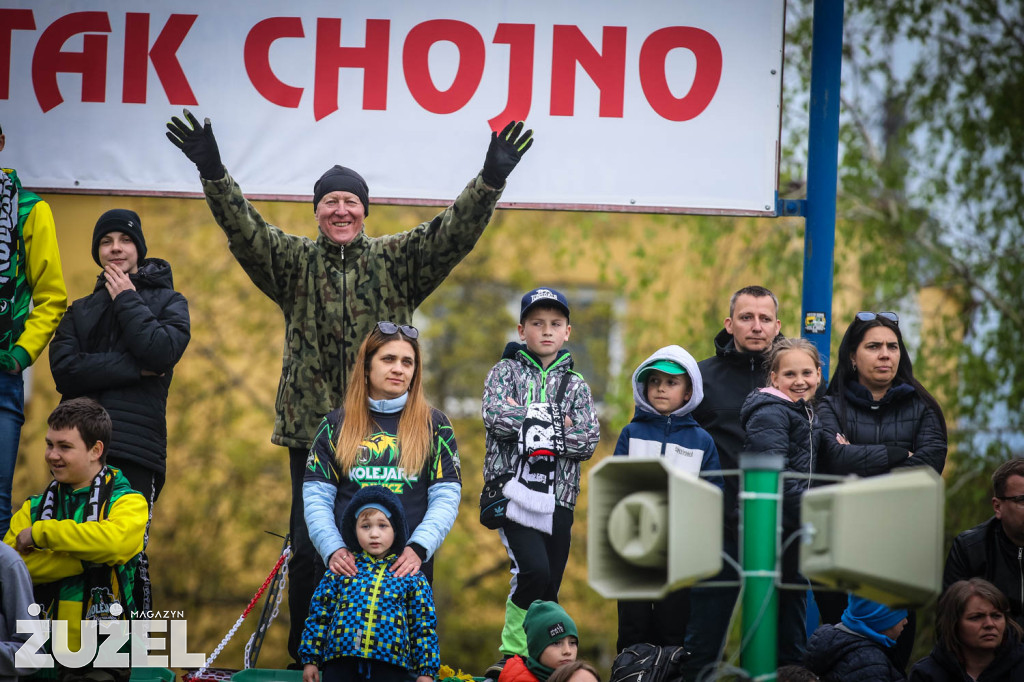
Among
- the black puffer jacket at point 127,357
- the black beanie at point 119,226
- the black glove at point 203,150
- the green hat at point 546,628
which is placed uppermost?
the black glove at point 203,150

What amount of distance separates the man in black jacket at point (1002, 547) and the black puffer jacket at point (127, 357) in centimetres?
354

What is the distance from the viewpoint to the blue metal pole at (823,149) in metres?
A: 6.41

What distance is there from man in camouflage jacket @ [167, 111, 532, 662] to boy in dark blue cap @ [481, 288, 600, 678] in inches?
26.5

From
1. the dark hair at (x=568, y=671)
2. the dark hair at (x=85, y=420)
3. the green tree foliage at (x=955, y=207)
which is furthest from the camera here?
the green tree foliage at (x=955, y=207)

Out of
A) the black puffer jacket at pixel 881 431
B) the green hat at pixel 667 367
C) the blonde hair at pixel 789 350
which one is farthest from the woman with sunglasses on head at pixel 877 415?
the green hat at pixel 667 367

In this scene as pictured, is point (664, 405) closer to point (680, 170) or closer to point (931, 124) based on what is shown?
point (680, 170)

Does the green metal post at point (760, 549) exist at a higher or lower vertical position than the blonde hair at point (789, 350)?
lower

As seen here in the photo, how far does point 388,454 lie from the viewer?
200 inches

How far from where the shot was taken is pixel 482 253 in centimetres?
1430

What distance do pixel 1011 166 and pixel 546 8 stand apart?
7485 mm

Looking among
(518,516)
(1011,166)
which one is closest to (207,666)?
(518,516)

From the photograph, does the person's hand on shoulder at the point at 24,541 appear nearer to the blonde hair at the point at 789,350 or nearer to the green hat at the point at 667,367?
the green hat at the point at 667,367

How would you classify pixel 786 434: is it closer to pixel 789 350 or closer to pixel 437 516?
pixel 789 350

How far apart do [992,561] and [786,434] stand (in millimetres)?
1086
